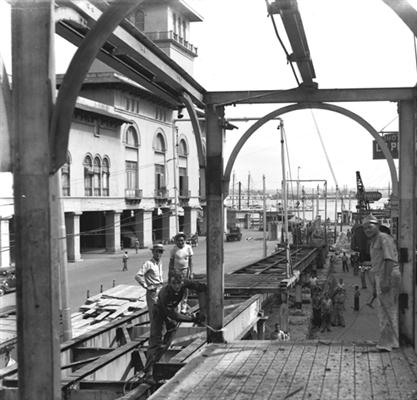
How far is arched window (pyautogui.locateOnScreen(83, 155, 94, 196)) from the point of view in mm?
41031

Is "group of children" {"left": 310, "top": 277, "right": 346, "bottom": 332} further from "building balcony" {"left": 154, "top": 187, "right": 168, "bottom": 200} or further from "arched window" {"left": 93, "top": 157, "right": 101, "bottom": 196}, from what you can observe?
"building balcony" {"left": 154, "top": 187, "right": 168, "bottom": 200}

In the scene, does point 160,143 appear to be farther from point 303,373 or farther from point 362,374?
point 362,374

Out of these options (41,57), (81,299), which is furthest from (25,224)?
(81,299)

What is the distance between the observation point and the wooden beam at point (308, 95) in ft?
24.6

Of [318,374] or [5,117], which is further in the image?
[318,374]

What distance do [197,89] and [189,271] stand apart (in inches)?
207

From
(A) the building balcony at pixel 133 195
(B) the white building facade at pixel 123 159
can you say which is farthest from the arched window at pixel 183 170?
(A) the building balcony at pixel 133 195

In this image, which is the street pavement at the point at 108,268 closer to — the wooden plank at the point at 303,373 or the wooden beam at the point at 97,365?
the wooden beam at the point at 97,365

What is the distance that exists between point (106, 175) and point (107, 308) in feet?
83.0

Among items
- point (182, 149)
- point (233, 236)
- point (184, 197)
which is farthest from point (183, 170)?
point (233, 236)

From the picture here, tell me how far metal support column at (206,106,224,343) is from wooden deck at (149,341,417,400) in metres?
0.50

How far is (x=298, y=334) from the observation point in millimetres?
18641

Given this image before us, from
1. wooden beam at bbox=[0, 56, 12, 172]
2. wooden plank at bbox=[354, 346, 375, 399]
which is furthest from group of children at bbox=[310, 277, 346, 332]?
wooden beam at bbox=[0, 56, 12, 172]

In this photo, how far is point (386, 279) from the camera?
707 centimetres
